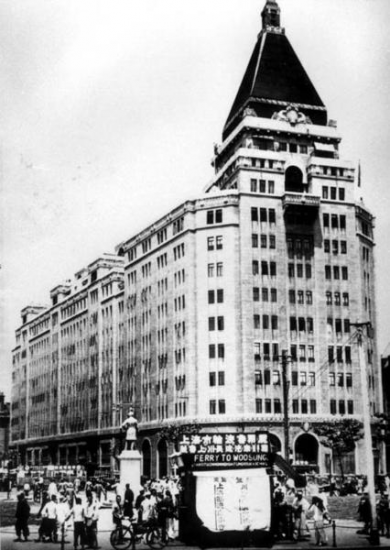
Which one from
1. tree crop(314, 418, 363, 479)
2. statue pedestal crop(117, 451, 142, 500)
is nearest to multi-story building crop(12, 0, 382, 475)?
tree crop(314, 418, 363, 479)

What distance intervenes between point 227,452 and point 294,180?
54.3 m

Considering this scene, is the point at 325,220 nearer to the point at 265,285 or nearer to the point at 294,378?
the point at 265,285

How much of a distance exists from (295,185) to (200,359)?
1894cm

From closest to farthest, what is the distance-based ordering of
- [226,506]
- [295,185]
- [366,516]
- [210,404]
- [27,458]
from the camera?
[226,506], [366,516], [210,404], [295,185], [27,458]

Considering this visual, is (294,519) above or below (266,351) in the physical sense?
below

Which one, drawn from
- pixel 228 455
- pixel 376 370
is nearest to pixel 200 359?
pixel 376 370

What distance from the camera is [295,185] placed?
249 ft

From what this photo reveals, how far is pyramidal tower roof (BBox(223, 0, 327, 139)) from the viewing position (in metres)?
79.1

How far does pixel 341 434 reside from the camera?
62344 mm

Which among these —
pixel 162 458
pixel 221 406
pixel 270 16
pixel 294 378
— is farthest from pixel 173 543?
pixel 270 16

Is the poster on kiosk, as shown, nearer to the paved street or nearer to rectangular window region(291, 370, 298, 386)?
the paved street

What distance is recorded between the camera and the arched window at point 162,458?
74.4 meters

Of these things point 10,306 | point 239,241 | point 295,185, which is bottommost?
point 10,306

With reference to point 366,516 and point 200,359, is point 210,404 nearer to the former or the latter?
point 200,359
